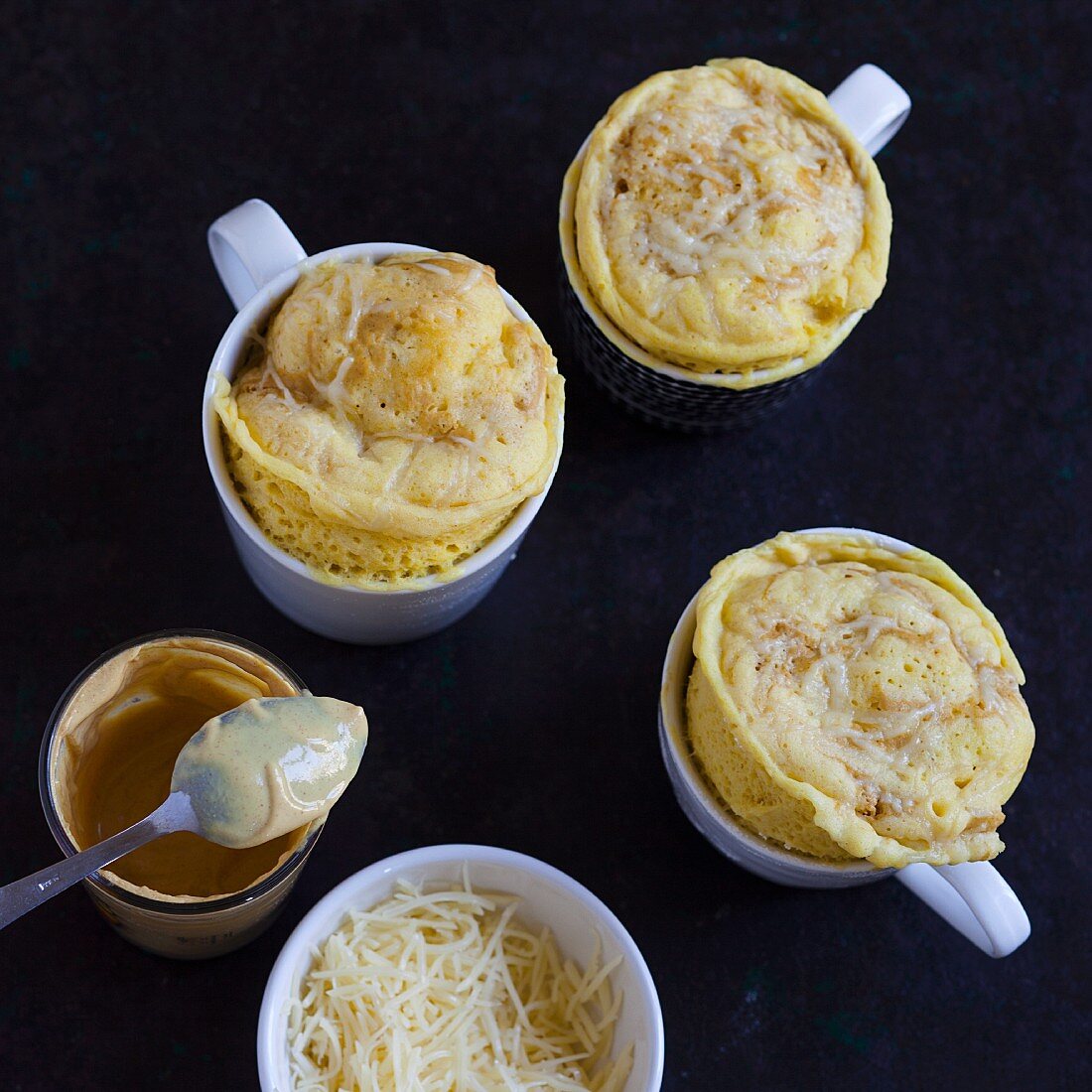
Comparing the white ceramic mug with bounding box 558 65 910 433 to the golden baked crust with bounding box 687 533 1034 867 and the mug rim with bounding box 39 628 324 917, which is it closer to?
the golden baked crust with bounding box 687 533 1034 867

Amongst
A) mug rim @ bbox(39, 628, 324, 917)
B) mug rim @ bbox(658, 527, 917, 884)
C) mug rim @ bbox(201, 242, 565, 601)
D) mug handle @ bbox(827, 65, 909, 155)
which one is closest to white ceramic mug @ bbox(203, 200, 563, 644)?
mug rim @ bbox(201, 242, 565, 601)

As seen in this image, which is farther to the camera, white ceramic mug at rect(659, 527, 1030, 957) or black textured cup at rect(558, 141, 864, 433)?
black textured cup at rect(558, 141, 864, 433)

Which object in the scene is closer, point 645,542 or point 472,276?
point 472,276

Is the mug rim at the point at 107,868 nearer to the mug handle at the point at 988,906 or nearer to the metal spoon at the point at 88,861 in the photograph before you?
the metal spoon at the point at 88,861

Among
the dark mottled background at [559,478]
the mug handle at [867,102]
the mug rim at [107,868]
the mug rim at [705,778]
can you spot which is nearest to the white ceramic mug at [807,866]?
the mug rim at [705,778]

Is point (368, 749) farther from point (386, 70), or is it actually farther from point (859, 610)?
point (386, 70)

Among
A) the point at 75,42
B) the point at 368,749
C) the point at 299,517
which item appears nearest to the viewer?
the point at 299,517

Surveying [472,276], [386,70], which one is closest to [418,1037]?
[472,276]
